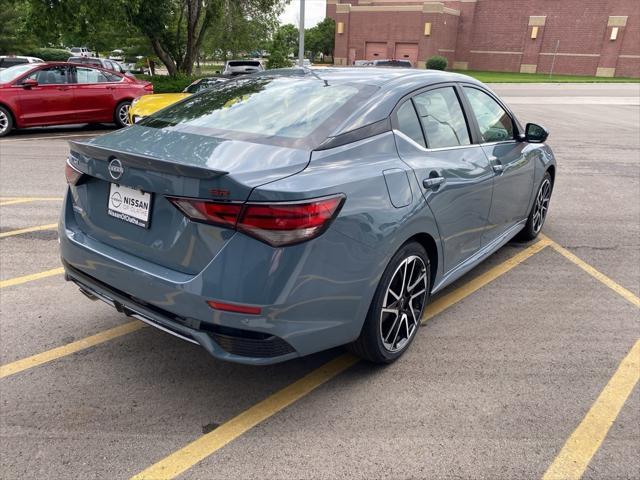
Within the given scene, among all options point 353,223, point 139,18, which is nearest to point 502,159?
point 353,223

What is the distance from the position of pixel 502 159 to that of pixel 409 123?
1245 mm

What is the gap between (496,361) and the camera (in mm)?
3408

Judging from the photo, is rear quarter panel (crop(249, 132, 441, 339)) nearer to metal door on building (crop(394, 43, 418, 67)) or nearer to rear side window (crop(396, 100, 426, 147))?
rear side window (crop(396, 100, 426, 147))

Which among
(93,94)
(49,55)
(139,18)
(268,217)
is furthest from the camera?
(49,55)

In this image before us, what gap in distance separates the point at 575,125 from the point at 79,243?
1614cm

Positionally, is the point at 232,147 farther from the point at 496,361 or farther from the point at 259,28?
the point at 259,28

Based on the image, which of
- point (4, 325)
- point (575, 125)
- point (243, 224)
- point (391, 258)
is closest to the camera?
point (243, 224)

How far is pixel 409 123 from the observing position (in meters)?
3.32

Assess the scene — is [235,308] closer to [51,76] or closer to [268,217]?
[268,217]

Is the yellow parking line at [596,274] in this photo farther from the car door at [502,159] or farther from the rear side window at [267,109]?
the rear side window at [267,109]

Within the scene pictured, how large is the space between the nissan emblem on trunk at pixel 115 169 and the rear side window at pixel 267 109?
0.54m

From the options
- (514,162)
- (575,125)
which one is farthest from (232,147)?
(575,125)

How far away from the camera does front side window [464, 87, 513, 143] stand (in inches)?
162

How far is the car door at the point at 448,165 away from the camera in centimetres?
324
